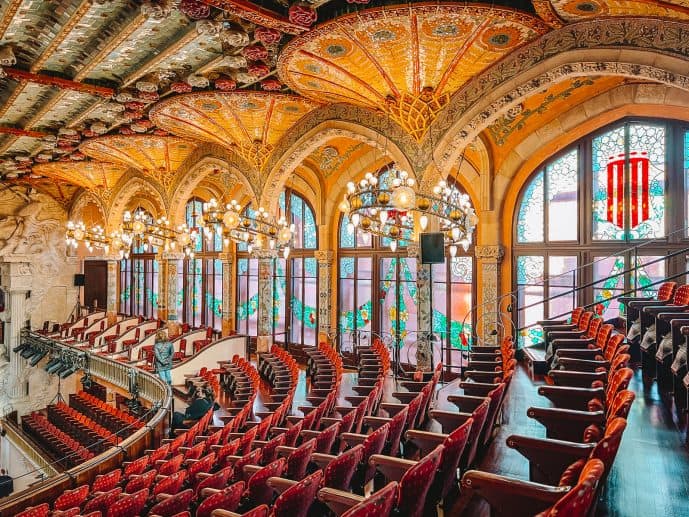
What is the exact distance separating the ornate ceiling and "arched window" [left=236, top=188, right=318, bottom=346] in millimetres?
3365

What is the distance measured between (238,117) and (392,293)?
6.34 metres

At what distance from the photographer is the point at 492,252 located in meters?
11.5

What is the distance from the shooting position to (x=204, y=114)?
11297 mm

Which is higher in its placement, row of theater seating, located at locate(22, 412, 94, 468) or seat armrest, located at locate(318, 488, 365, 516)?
seat armrest, located at locate(318, 488, 365, 516)

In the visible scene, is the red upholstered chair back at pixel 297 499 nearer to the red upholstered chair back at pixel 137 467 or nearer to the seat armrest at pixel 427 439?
the seat armrest at pixel 427 439

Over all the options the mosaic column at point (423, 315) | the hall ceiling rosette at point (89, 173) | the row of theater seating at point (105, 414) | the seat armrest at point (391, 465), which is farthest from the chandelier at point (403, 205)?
the hall ceiling rosette at point (89, 173)

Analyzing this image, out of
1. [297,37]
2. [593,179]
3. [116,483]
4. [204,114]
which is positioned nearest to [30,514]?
[116,483]

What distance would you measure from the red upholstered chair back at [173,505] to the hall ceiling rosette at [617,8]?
669 cm

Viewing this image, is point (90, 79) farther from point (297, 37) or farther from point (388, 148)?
point (388, 148)

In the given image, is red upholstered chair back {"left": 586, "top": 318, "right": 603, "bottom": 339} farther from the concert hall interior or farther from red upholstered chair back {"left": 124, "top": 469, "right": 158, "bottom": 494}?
red upholstered chair back {"left": 124, "top": 469, "right": 158, "bottom": 494}

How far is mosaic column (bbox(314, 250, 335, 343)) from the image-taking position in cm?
1538

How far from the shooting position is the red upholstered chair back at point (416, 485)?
106 inches

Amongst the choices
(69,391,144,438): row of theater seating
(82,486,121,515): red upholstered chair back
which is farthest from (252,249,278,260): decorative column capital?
(82,486,121,515): red upholstered chair back

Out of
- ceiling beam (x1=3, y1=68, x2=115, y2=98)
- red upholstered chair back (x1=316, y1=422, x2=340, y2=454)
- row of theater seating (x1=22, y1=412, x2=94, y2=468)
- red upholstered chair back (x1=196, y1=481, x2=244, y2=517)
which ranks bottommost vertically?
row of theater seating (x1=22, y1=412, x2=94, y2=468)
